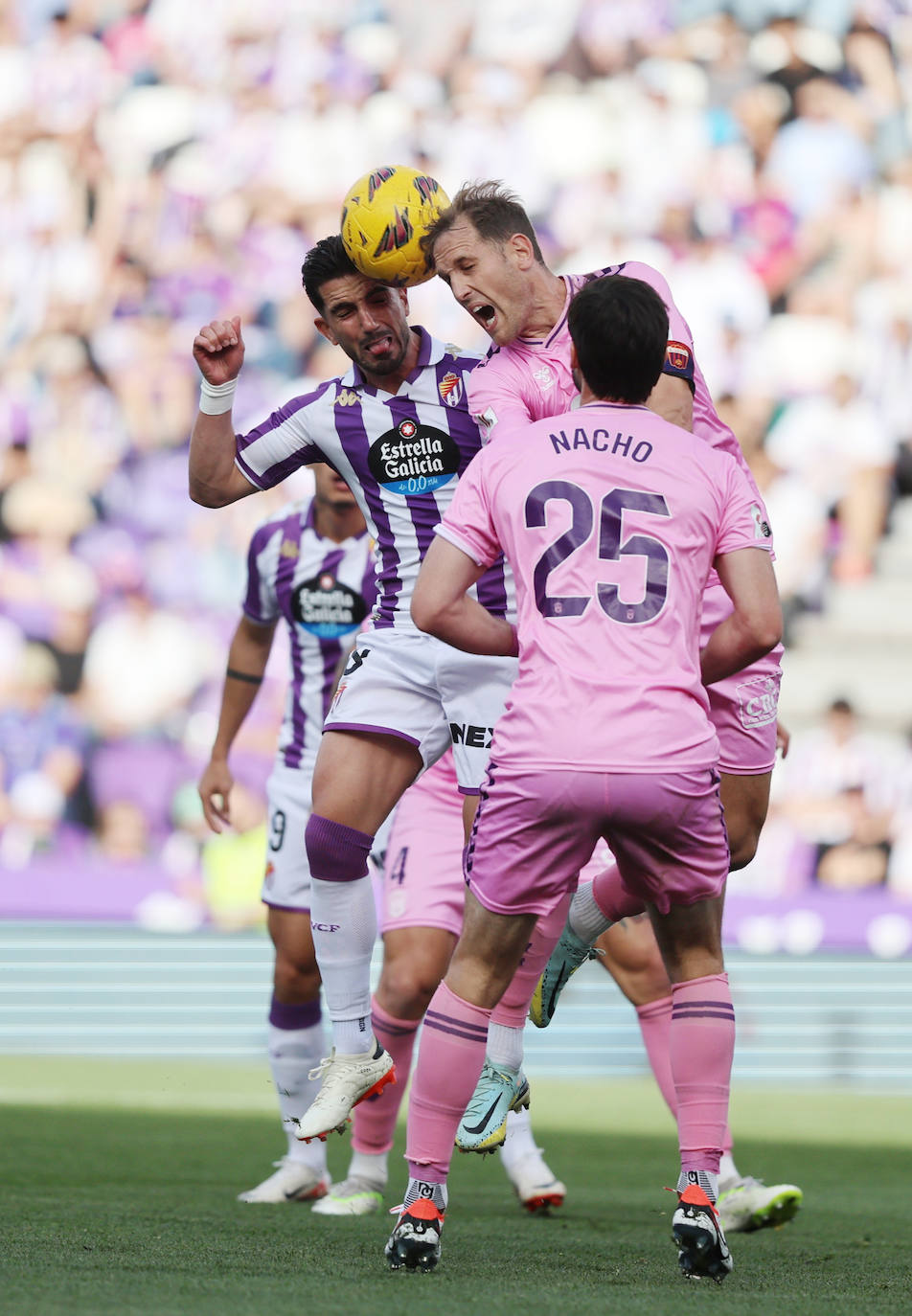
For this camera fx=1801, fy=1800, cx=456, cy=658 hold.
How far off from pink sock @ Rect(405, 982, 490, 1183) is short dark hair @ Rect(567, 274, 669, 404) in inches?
52.3

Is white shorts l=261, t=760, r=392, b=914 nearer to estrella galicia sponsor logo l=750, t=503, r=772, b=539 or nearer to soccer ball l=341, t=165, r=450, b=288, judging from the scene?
soccer ball l=341, t=165, r=450, b=288

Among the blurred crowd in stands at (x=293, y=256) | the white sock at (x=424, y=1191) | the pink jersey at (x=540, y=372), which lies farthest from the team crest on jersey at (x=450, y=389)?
the blurred crowd in stands at (x=293, y=256)

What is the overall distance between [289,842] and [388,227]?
255cm

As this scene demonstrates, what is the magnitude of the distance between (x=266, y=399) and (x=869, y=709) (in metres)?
5.26

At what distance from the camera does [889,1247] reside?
4.52 meters

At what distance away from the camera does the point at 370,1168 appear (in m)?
5.66

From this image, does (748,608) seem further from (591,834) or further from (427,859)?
(427,859)

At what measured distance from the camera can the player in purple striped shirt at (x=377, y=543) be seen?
4.44 m

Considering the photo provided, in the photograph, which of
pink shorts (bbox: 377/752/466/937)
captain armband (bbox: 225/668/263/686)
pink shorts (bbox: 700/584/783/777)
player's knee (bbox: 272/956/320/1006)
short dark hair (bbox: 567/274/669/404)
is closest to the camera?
short dark hair (bbox: 567/274/669/404)

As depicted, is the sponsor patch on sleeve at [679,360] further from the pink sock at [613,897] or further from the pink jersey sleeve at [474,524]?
the pink sock at [613,897]

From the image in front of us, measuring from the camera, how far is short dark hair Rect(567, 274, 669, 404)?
3695mm

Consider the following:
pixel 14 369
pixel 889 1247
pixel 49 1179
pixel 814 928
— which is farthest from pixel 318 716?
pixel 14 369

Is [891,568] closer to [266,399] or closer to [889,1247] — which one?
[266,399]

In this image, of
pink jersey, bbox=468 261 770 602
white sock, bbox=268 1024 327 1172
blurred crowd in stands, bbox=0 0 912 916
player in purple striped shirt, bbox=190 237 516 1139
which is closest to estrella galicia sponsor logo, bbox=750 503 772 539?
pink jersey, bbox=468 261 770 602
